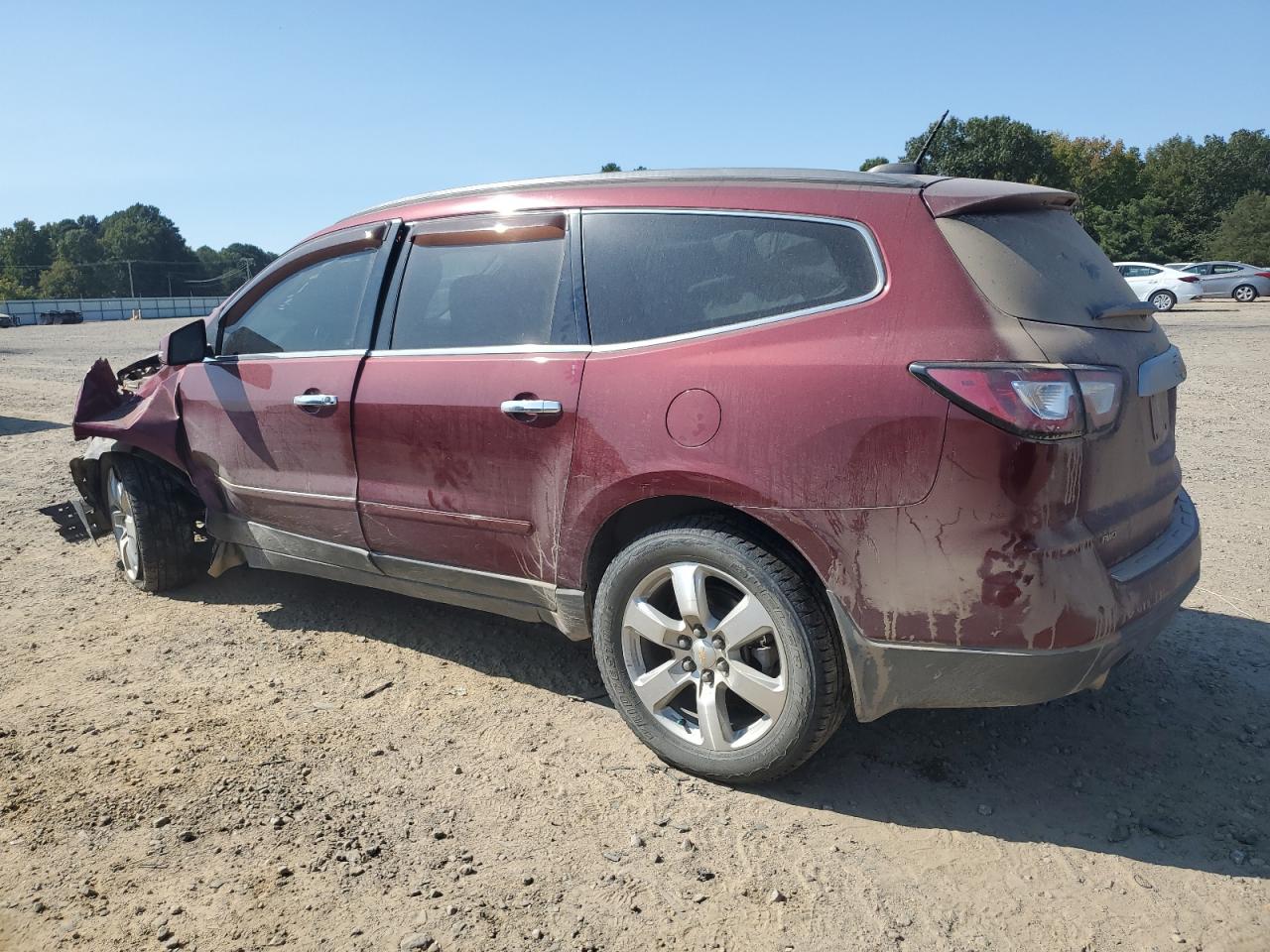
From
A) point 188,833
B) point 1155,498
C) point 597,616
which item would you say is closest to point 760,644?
point 597,616

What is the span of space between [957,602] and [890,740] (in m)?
0.98

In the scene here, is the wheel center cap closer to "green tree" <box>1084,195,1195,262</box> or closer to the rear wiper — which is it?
the rear wiper

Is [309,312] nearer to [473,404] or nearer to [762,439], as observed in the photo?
[473,404]

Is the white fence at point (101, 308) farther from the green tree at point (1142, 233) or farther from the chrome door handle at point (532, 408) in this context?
the chrome door handle at point (532, 408)

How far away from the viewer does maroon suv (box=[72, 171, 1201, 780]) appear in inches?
98.4

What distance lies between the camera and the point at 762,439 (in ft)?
8.91

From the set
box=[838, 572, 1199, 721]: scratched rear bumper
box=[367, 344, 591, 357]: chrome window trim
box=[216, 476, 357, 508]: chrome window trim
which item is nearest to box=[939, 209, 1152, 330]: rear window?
box=[838, 572, 1199, 721]: scratched rear bumper

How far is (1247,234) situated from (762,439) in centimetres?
5307

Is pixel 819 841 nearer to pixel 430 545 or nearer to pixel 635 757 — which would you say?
pixel 635 757

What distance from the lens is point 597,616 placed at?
3178 mm

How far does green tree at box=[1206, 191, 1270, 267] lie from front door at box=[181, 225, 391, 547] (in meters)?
50.7

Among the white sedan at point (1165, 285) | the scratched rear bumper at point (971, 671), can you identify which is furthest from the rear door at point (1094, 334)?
the white sedan at point (1165, 285)

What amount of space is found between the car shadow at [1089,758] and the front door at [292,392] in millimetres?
838

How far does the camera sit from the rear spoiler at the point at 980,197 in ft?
8.91
